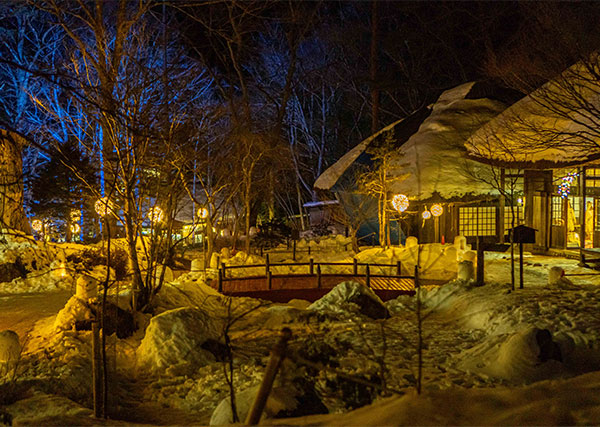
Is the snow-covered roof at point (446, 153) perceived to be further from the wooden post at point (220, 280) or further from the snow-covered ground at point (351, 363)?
the snow-covered ground at point (351, 363)

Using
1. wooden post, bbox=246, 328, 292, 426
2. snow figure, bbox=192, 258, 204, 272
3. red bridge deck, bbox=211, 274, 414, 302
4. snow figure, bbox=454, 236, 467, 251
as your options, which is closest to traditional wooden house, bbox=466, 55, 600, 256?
snow figure, bbox=454, 236, 467, 251

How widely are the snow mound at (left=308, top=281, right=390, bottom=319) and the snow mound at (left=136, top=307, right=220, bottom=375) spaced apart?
3.25 metres

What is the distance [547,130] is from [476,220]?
419 inches

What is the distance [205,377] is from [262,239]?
16.9 metres

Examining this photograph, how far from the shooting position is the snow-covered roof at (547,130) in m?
12.2

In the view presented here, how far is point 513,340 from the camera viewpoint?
21.5 feet

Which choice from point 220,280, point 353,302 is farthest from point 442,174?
point 353,302

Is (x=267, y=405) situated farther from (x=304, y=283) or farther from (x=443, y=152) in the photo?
(x=443, y=152)

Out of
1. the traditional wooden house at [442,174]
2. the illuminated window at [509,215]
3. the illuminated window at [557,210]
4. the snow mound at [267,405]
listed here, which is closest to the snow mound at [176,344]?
the snow mound at [267,405]

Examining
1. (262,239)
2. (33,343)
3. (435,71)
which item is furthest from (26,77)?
(435,71)

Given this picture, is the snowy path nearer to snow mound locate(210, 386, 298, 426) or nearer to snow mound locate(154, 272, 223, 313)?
snow mound locate(154, 272, 223, 313)

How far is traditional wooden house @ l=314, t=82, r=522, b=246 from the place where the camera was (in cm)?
2184

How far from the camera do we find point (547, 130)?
1314 cm

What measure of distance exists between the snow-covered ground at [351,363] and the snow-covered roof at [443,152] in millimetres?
11278
